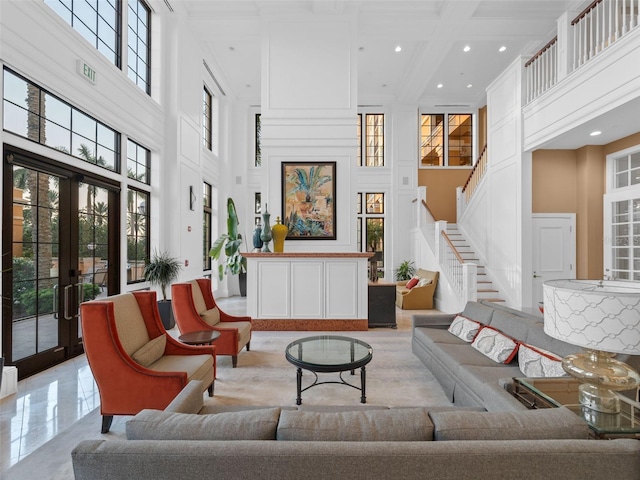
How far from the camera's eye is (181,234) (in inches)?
248

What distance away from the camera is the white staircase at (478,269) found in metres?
6.73

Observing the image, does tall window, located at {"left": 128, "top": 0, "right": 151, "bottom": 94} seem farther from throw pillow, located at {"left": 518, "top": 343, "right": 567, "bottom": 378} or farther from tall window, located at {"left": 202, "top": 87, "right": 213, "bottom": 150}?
throw pillow, located at {"left": 518, "top": 343, "right": 567, "bottom": 378}

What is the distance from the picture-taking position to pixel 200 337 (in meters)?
3.49

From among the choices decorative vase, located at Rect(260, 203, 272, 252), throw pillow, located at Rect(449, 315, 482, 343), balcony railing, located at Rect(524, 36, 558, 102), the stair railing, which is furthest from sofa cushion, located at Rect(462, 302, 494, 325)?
balcony railing, located at Rect(524, 36, 558, 102)

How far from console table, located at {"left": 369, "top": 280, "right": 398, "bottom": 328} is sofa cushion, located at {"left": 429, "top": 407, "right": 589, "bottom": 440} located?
4462 millimetres

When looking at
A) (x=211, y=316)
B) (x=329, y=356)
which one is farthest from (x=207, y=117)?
(x=329, y=356)

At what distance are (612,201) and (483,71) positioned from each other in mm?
4644

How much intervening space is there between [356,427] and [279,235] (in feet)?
15.2

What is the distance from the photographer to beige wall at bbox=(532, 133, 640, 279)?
608 cm

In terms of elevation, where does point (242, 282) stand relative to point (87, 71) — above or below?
below

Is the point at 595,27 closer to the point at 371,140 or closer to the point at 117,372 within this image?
the point at 371,140

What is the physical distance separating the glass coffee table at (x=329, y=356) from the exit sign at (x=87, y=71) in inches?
164

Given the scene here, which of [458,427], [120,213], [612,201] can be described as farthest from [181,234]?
[612,201]

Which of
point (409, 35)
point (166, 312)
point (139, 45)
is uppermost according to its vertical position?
point (409, 35)
